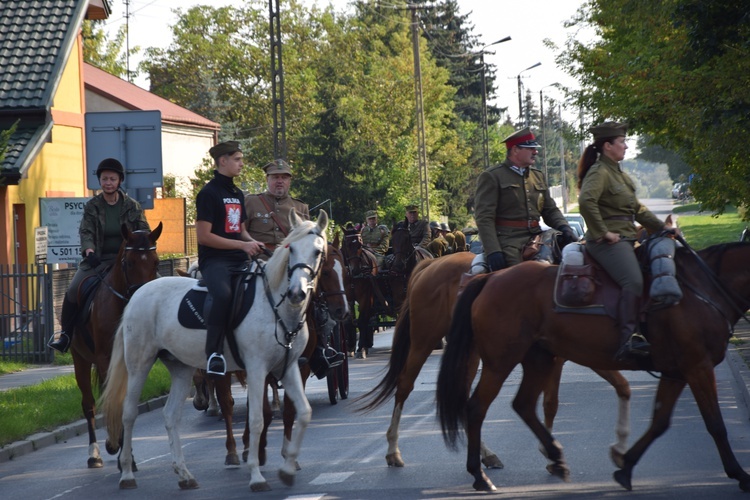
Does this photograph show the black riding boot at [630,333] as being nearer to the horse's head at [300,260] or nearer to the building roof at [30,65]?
the horse's head at [300,260]

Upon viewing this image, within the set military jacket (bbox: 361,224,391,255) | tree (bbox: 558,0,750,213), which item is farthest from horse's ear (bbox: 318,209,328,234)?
military jacket (bbox: 361,224,391,255)

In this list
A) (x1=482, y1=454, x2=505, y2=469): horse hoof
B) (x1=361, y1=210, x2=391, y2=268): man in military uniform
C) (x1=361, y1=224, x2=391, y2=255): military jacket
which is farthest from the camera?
(x1=361, y1=224, x2=391, y2=255): military jacket

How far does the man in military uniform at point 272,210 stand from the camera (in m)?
11.7

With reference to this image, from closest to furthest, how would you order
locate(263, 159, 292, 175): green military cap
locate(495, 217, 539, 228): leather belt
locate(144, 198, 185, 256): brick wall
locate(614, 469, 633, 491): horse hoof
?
locate(614, 469, 633, 491): horse hoof → locate(495, 217, 539, 228): leather belt → locate(263, 159, 292, 175): green military cap → locate(144, 198, 185, 256): brick wall

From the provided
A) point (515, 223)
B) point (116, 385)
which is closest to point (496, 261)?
point (515, 223)

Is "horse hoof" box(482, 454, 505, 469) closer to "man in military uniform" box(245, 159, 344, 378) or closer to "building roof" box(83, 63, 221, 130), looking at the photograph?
"man in military uniform" box(245, 159, 344, 378)

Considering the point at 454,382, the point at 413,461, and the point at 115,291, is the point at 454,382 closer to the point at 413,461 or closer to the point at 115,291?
the point at 413,461

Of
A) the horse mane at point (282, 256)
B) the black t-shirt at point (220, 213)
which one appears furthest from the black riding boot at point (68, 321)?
the horse mane at point (282, 256)

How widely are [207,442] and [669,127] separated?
1415 centimetres

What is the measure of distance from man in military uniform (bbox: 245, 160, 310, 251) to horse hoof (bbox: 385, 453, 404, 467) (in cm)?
284

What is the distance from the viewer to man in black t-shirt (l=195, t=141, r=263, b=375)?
9133 millimetres

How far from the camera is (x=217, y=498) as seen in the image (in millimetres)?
8617

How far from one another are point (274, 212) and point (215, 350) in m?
2.85

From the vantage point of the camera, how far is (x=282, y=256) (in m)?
9.06
